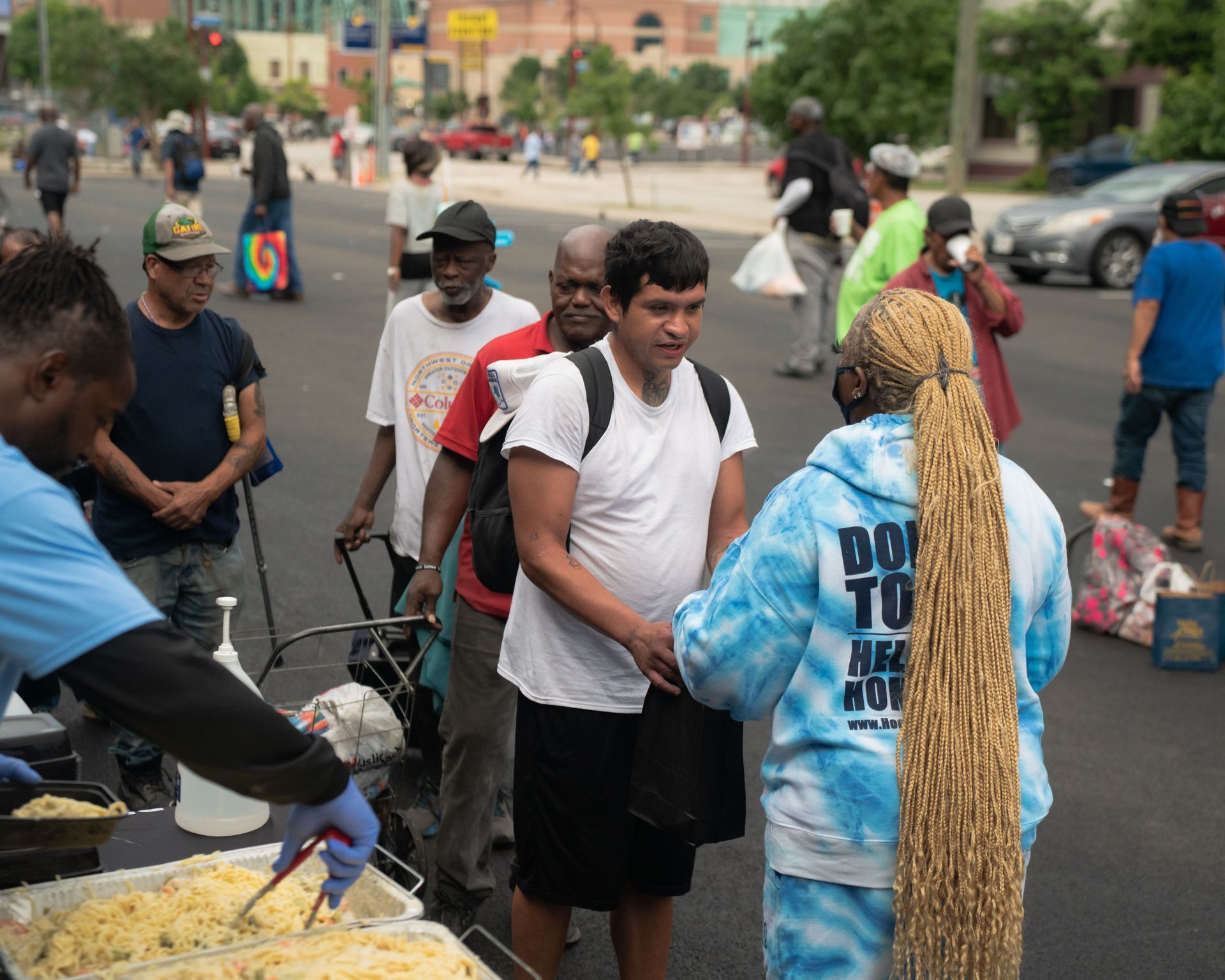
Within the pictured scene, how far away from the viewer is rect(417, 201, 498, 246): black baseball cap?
177 inches

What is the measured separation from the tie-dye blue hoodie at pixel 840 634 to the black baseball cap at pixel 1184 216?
19.8 feet

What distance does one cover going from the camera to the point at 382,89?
4134 centimetres

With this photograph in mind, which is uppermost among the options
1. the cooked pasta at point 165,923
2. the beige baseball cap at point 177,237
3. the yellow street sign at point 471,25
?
the yellow street sign at point 471,25

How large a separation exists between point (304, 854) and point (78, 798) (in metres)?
0.59

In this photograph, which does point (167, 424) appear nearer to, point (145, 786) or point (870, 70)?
point (145, 786)

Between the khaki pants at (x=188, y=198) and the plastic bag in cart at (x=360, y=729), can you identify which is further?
the khaki pants at (x=188, y=198)

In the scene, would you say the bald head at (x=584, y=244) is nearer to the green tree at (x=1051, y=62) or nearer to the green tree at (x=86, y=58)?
the green tree at (x=1051, y=62)

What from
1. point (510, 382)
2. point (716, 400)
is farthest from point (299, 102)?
point (716, 400)

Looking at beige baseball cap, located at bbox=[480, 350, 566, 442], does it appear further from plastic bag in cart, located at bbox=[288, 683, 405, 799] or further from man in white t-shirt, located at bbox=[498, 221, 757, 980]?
plastic bag in cart, located at bbox=[288, 683, 405, 799]

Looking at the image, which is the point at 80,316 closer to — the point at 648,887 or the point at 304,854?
the point at 304,854

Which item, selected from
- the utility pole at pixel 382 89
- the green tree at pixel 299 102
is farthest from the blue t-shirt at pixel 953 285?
the green tree at pixel 299 102

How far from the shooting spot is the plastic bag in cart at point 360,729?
3754 millimetres

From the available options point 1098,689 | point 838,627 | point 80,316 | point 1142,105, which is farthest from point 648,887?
point 1142,105

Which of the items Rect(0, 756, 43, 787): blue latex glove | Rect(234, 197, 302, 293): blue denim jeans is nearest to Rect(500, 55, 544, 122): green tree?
Rect(234, 197, 302, 293): blue denim jeans
